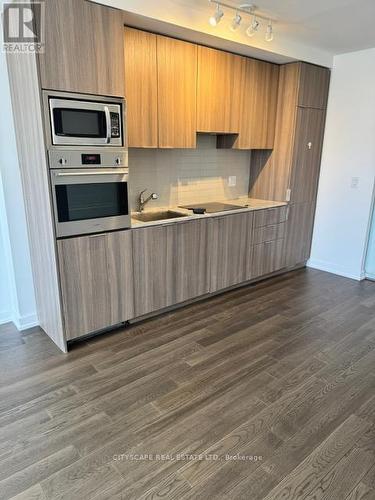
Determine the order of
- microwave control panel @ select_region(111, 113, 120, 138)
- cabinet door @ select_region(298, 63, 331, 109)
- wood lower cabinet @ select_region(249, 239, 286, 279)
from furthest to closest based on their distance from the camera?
wood lower cabinet @ select_region(249, 239, 286, 279)
cabinet door @ select_region(298, 63, 331, 109)
microwave control panel @ select_region(111, 113, 120, 138)

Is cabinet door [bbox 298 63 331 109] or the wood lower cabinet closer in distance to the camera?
cabinet door [bbox 298 63 331 109]

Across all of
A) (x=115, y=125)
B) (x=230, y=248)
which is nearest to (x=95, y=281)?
(x=115, y=125)

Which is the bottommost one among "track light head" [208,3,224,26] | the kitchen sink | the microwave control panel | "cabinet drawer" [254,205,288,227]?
"cabinet drawer" [254,205,288,227]

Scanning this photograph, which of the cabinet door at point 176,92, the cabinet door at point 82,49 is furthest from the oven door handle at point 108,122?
the cabinet door at point 176,92

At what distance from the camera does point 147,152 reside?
11.1 ft

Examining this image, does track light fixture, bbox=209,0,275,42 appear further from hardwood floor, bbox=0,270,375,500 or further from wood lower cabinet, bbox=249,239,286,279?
hardwood floor, bbox=0,270,375,500

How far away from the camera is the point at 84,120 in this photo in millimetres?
2332

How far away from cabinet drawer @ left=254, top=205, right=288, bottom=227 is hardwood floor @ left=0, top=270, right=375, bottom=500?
1116mm

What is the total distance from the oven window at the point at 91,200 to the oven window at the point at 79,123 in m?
0.35

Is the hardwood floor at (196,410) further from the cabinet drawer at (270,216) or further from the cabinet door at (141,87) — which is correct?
the cabinet door at (141,87)

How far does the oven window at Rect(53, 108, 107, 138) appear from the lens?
2219 millimetres

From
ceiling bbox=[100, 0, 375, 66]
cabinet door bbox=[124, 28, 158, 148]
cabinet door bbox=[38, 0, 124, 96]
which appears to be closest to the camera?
cabinet door bbox=[38, 0, 124, 96]

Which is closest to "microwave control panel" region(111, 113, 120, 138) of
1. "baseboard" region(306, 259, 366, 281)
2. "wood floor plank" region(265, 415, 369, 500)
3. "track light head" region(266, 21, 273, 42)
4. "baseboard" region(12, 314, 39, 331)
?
"track light head" region(266, 21, 273, 42)

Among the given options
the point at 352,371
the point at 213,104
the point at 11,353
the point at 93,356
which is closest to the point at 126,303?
the point at 93,356
